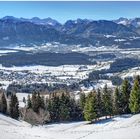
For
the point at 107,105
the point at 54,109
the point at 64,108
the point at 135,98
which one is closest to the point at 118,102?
the point at 107,105

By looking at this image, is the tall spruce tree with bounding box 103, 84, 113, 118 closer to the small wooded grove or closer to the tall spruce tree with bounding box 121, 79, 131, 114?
the small wooded grove

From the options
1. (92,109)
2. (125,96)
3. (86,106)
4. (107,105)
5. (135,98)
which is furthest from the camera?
(107,105)

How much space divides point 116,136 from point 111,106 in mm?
53582

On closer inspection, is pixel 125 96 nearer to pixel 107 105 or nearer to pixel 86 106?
pixel 107 105

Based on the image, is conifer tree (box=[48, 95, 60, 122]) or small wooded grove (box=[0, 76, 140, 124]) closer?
small wooded grove (box=[0, 76, 140, 124])

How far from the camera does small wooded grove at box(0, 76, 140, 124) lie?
115 meters

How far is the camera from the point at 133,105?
115 m

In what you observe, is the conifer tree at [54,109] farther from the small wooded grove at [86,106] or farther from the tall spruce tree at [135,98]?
the tall spruce tree at [135,98]

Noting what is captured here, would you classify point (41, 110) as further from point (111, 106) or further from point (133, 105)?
point (133, 105)

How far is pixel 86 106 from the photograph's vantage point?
386ft

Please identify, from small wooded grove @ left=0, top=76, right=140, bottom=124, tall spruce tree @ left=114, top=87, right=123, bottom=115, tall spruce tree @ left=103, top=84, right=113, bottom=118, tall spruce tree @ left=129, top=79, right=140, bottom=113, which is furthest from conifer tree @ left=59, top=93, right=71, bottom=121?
tall spruce tree @ left=129, top=79, right=140, bottom=113

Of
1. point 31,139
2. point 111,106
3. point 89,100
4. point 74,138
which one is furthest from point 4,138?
point 111,106

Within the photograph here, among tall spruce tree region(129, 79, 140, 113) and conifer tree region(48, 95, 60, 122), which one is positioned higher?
tall spruce tree region(129, 79, 140, 113)

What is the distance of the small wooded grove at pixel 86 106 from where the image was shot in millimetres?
114625
